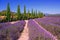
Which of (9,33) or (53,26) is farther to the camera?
(53,26)

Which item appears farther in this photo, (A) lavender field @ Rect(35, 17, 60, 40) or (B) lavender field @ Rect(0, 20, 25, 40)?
(A) lavender field @ Rect(35, 17, 60, 40)

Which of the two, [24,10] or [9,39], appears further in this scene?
[24,10]

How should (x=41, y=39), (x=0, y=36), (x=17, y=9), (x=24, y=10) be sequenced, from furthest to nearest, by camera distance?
(x=24, y=10) → (x=17, y=9) → (x=0, y=36) → (x=41, y=39)

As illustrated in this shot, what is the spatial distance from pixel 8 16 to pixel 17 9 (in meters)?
9.63

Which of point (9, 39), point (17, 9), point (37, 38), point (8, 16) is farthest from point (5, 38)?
point (17, 9)

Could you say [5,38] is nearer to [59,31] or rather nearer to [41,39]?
[41,39]

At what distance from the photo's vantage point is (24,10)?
78500 millimetres

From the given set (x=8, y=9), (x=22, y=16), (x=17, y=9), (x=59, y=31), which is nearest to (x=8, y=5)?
(x=8, y=9)

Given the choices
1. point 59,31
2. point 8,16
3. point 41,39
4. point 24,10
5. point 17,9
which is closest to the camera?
point 41,39

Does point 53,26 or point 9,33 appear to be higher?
point 9,33

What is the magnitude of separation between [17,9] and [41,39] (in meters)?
63.6

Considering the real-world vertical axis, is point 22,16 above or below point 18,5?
below

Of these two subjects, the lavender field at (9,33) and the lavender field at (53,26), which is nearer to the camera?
the lavender field at (9,33)

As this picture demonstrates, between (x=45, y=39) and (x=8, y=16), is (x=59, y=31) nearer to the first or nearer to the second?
(x=45, y=39)
